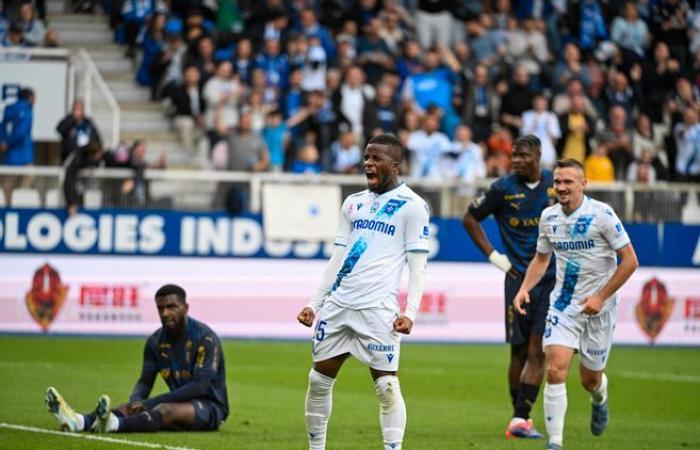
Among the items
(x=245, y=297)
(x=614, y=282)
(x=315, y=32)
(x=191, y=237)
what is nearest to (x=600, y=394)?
(x=614, y=282)

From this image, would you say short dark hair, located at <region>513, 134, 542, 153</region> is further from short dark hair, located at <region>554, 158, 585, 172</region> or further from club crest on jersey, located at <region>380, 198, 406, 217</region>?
club crest on jersey, located at <region>380, 198, 406, 217</region>

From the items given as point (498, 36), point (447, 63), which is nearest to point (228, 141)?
point (447, 63)

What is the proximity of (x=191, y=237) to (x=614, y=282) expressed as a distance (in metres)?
12.5

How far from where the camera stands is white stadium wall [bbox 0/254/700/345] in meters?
21.5

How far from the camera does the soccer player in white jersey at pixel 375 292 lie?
9.46 meters

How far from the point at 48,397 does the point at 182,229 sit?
11.5 meters

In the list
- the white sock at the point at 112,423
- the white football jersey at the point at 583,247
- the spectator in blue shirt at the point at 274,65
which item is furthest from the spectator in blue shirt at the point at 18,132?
the white football jersey at the point at 583,247

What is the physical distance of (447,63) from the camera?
2630 centimetres

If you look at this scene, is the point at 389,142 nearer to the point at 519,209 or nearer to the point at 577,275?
the point at 577,275

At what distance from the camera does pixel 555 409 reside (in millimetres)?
10852

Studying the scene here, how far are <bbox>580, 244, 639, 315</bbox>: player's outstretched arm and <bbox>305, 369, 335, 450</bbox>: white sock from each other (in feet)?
7.65

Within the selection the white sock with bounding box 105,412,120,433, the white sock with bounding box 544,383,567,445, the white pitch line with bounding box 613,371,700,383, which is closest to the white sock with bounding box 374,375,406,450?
the white sock with bounding box 544,383,567,445

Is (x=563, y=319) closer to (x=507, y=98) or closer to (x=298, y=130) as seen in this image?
(x=298, y=130)

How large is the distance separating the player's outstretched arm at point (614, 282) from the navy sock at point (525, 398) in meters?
1.71
